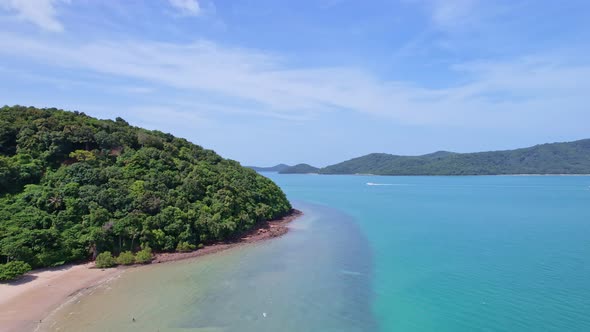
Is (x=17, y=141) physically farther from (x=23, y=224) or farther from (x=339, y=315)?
(x=339, y=315)

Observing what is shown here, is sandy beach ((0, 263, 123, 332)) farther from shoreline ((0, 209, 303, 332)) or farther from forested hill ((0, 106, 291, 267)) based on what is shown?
forested hill ((0, 106, 291, 267))

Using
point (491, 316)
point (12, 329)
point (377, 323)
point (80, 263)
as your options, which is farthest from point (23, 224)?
point (491, 316)

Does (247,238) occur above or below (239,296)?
above

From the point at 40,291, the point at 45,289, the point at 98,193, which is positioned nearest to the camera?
the point at 40,291

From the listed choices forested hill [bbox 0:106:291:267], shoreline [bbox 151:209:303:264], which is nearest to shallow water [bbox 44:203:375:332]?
shoreline [bbox 151:209:303:264]

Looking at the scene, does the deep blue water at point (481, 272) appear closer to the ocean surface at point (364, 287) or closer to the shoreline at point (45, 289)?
the ocean surface at point (364, 287)

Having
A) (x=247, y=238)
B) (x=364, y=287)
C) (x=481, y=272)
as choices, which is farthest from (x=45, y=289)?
(x=481, y=272)

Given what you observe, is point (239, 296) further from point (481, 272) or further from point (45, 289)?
point (481, 272)
